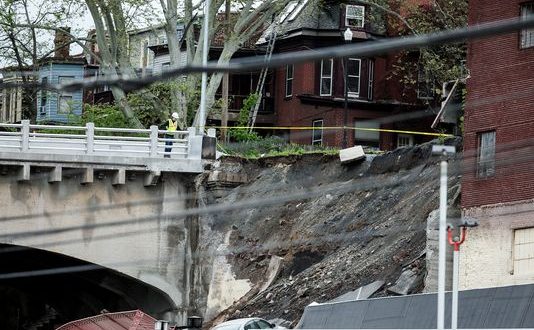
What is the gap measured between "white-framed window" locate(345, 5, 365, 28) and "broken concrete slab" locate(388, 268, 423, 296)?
79.1 feet

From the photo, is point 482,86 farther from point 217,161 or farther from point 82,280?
point 82,280

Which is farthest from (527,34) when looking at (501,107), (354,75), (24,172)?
(354,75)

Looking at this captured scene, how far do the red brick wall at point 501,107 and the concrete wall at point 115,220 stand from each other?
13680 millimetres

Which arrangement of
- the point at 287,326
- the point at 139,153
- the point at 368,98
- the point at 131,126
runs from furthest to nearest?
the point at 368,98 < the point at 131,126 < the point at 139,153 < the point at 287,326

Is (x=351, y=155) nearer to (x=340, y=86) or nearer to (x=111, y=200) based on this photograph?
(x=111, y=200)

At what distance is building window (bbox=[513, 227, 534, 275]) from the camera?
33406 millimetres

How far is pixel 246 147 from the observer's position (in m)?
51.8

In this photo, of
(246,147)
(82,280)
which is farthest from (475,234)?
(82,280)

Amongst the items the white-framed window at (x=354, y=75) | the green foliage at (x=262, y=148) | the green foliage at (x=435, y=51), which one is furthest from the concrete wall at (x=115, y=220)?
the white-framed window at (x=354, y=75)

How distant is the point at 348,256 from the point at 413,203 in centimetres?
243

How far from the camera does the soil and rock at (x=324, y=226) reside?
1567 inches

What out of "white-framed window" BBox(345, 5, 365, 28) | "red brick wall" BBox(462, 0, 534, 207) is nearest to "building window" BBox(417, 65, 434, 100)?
"white-framed window" BBox(345, 5, 365, 28)

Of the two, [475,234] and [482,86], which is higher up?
[482,86]

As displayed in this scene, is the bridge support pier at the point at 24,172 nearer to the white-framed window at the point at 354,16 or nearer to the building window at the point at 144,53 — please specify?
the white-framed window at the point at 354,16
